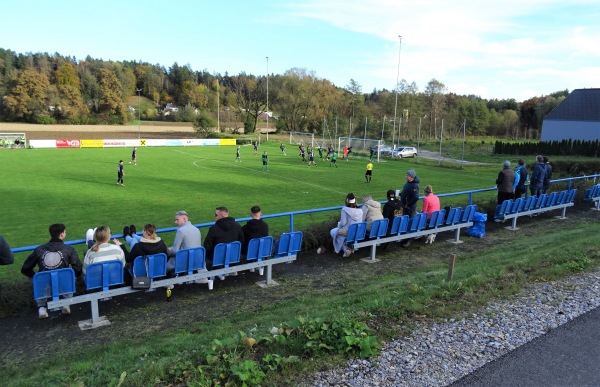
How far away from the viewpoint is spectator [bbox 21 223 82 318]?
6500mm

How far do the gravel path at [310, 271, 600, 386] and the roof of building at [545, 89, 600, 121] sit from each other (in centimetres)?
6043

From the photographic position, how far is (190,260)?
7523mm

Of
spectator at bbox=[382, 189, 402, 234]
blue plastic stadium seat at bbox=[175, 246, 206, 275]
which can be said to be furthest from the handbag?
spectator at bbox=[382, 189, 402, 234]

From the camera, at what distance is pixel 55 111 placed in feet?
286

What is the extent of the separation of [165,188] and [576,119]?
2188 inches

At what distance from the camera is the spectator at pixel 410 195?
11.1 metres

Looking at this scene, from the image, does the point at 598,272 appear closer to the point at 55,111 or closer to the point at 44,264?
the point at 44,264

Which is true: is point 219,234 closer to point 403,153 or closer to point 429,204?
point 429,204

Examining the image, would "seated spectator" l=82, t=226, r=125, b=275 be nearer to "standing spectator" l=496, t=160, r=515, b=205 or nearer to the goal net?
"standing spectator" l=496, t=160, r=515, b=205

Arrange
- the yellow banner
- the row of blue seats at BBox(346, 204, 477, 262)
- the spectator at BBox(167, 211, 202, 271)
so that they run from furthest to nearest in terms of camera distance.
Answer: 1. the yellow banner
2. the row of blue seats at BBox(346, 204, 477, 262)
3. the spectator at BBox(167, 211, 202, 271)

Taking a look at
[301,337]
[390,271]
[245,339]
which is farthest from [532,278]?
[245,339]

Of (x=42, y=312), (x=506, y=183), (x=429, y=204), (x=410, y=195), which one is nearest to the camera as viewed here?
(x=42, y=312)

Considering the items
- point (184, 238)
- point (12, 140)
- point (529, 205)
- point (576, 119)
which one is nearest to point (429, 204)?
point (529, 205)

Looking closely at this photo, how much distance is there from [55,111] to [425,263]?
94.9m
